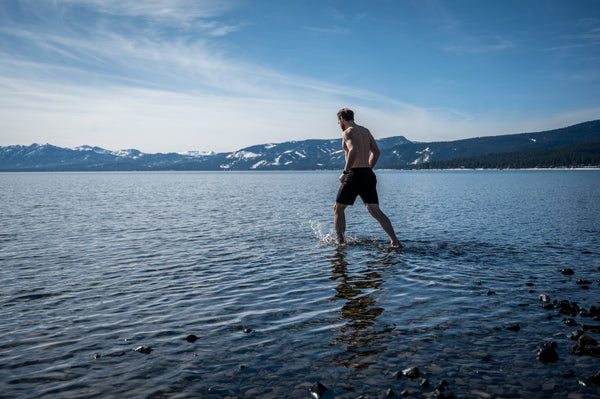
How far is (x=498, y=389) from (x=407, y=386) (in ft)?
3.40

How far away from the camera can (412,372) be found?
4.88 meters

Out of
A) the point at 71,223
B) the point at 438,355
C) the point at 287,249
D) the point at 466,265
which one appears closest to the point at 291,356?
the point at 438,355

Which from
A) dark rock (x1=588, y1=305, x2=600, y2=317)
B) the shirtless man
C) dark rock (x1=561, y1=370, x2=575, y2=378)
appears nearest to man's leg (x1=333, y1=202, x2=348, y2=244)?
the shirtless man

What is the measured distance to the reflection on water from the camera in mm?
5461

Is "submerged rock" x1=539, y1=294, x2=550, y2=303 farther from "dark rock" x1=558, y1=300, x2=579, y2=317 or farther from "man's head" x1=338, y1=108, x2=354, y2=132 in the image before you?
"man's head" x1=338, y1=108, x2=354, y2=132

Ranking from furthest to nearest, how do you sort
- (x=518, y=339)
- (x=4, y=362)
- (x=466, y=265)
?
(x=466, y=265), (x=518, y=339), (x=4, y=362)

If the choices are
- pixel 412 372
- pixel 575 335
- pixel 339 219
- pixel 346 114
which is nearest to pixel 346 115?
pixel 346 114

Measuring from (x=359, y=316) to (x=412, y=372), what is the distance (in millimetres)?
2273

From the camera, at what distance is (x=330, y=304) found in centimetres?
793

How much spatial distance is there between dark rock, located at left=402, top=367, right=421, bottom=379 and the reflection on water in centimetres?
51

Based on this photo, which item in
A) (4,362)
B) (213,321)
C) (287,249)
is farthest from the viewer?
(287,249)

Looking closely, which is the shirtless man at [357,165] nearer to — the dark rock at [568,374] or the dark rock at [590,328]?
the dark rock at [590,328]

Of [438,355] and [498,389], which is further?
[438,355]

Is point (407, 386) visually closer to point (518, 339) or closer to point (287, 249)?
point (518, 339)
